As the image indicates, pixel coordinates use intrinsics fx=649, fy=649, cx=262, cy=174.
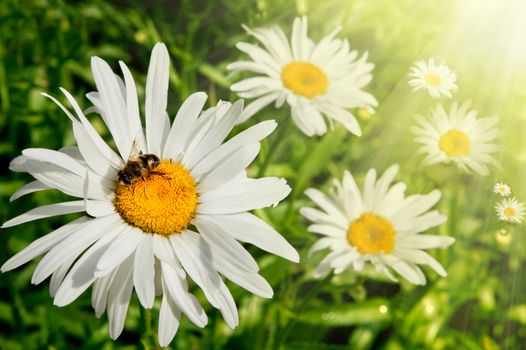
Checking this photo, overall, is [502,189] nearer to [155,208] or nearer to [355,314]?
[155,208]

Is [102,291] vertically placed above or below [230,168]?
below

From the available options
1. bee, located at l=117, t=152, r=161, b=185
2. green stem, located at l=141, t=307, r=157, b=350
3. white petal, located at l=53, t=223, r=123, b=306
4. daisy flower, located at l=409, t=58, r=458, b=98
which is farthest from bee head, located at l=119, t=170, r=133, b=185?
daisy flower, located at l=409, t=58, r=458, b=98

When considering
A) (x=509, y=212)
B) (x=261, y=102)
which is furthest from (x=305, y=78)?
(x=509, y=212)

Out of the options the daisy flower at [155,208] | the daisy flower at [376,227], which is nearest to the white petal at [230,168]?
the daisy flower at [155,208]

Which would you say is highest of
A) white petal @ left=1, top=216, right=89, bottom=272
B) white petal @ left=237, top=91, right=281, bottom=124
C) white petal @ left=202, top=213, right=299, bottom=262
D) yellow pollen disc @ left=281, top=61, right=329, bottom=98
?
yellow pollen disc @ left=281, top=61, right=329, bottom=98

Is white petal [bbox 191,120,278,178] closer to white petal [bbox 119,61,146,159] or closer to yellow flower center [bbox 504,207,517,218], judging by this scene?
white petal [bbox 119,61,146,159]

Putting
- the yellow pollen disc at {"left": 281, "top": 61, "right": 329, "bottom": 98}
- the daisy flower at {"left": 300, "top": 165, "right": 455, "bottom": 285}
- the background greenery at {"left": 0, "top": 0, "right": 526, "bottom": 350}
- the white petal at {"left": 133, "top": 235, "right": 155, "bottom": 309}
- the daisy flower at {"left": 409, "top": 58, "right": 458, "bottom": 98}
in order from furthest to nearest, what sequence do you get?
1. the background greenery at {"left": 0, "top": 0, "right": 526, "bottom": 350}
2. the yellow pollen disc at {"left": 281, "top": 61, "right": 329, "bottom": 98}
3. the daisy flower at {"left": 300, "top": 165, "right": 455, "bottom": 285}
4. the daisy flower at {"left": 409, "top": 58, "right": 458, "bottom": 98}
5. the white petal at {"left": 133, "top": 235, "right": 155, "bottom": 309}
